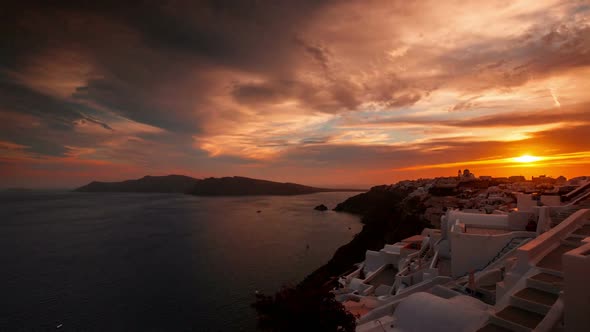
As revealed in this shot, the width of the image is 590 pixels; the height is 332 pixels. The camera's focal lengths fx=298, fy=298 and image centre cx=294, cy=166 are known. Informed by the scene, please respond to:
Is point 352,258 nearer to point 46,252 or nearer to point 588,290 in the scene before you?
point 588,290

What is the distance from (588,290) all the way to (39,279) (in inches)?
→ 1973

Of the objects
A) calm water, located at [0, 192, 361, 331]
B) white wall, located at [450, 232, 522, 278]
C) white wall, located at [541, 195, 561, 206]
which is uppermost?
white wall, located at [541, 195, 561, 206]

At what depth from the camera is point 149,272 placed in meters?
40.0

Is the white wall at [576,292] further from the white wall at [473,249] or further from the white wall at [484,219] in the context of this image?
the white wall at [484,219]

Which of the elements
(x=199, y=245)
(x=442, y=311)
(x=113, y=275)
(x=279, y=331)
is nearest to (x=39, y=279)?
(x=113, y=275)

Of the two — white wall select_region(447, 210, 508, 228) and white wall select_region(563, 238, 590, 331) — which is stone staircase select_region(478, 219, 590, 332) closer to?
white wall select_region(563, 238, 590, 331)

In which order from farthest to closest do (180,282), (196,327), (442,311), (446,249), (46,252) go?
1. (46,252)
2. (180,282)
3. (196,327)
4. (446,249)
5. (442,311)

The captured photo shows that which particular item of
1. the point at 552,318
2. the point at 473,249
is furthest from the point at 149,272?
the point at 552,318

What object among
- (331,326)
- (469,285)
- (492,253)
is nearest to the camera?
(331,326)

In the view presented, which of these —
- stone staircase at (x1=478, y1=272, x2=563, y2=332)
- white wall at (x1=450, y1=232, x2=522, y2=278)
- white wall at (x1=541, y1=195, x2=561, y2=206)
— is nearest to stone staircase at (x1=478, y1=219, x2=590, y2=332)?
stone staircase at (x1=478, y1=272, x2=563, y2=332)

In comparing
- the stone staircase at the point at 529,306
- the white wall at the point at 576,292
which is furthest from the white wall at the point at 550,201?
the white wall at the point at 576,292

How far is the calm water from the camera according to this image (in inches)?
1069

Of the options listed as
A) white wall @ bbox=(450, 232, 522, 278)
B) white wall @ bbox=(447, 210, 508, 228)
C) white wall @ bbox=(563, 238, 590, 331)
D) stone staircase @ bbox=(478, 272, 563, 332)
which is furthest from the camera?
white wall @ bbox=(447, 210, 508, 228)

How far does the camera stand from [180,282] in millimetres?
36062
